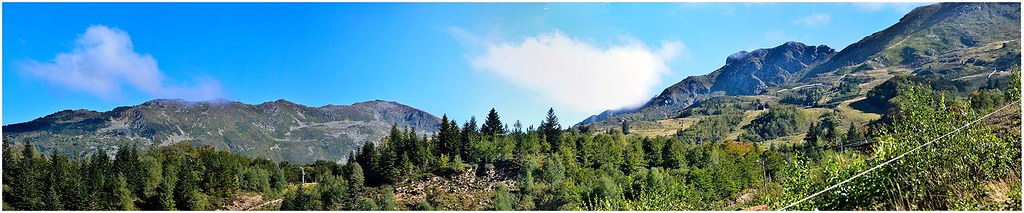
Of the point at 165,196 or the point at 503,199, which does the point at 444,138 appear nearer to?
the point at 503,199

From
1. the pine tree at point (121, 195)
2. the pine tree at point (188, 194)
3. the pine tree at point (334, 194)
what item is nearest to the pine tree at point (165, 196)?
the pine tree at point (188, 194)

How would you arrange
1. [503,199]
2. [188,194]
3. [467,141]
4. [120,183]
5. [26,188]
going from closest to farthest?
[503,199] → [26,188] → [120,183] → [188,194] → [467,141]

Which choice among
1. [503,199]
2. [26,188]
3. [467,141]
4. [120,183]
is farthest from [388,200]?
[26,188]

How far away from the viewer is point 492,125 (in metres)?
126

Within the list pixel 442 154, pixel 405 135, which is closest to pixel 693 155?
pixel 442 154

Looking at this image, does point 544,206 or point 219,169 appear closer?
point 544,206

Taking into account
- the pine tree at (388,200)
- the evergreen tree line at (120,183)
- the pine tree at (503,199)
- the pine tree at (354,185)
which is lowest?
the pine tree at (503,199)

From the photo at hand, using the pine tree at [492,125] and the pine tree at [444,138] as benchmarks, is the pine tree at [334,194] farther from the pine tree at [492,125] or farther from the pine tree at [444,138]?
the pine tree at [492,125]

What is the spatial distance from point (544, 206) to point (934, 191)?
79.9 m

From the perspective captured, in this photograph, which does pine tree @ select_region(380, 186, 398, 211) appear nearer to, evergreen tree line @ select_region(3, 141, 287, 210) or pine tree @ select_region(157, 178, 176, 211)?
evergreen tree line @ select_region(3, 141, 287, 210)

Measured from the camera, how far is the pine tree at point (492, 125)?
12575cm

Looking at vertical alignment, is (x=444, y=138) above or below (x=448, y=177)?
above

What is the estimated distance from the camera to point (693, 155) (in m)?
115

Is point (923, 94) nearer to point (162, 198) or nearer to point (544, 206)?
point (544, 206)
